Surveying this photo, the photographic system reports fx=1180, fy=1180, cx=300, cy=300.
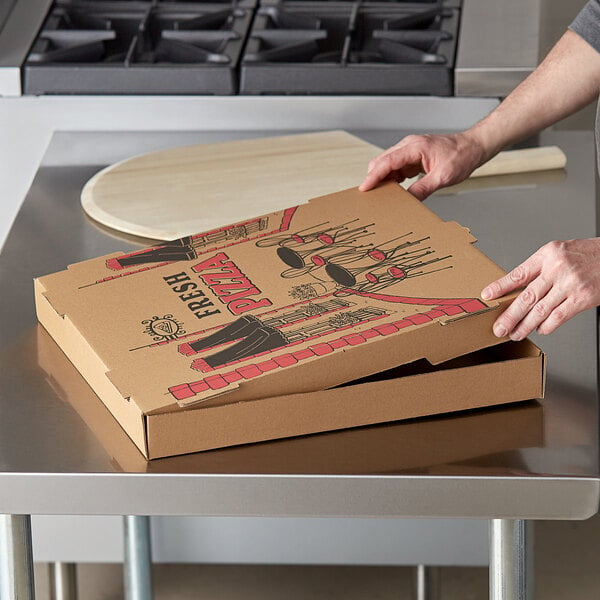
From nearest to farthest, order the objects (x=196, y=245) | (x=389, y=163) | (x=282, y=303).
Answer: (x=282, y=303) → (x=196, y=245) → (x=389, y=163)

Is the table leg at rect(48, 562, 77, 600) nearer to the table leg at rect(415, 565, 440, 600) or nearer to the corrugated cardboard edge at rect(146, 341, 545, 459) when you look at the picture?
the table leg at rect(415, 565, 440, 600)

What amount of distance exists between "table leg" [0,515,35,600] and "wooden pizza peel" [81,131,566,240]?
46 centimetres

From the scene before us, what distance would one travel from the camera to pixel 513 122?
1.52 m

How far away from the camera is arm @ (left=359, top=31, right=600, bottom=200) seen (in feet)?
4.84

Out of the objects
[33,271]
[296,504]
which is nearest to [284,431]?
[296,504]

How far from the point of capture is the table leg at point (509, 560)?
1174 mm

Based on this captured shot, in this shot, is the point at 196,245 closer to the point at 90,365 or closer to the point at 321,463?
the point at 90,365

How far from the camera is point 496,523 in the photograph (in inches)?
47.3

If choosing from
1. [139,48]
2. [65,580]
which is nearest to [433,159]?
[139,48]

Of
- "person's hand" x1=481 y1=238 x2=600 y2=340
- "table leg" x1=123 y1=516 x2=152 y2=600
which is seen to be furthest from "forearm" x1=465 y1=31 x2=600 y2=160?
"table leg" x1=123 y1=516 x2=152 y2=600

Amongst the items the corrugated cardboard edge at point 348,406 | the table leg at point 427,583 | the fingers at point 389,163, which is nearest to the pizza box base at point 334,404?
the corrugated cardboard edge at point 348,406

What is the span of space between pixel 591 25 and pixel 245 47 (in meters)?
0.67

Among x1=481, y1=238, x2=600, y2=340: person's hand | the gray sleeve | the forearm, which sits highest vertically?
the gray sleeve

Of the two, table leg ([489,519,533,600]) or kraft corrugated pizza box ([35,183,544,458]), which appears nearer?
kraft corrugated pizza box ([35,183,544,458])
